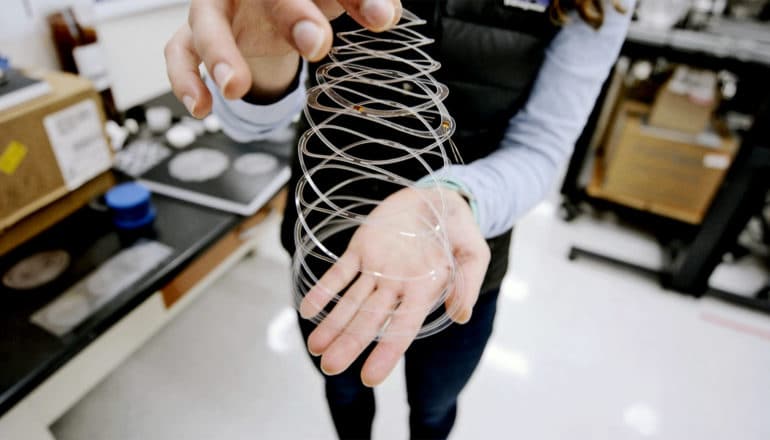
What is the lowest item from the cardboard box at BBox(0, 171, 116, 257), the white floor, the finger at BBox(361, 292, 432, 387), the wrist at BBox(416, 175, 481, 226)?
the white floor

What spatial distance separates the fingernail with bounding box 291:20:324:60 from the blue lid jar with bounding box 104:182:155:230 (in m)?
0.98

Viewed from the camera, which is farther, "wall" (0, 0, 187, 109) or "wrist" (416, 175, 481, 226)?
"wall" (0, 0, 187, 109)

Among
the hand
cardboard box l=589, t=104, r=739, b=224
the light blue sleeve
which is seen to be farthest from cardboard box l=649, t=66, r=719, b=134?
the hand

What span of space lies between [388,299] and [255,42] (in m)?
0.33

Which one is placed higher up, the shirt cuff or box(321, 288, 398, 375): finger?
the shirt cuff

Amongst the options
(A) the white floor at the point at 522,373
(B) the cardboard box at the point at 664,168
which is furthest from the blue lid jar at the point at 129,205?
(B) the cardboard box at the point at 664,168

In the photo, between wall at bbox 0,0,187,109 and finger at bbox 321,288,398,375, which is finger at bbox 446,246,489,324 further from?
wall at bbox 0,0,187,109

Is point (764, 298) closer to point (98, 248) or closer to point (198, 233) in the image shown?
point (198, 233)

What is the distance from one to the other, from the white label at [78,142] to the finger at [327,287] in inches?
32.4

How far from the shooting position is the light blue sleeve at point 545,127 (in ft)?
2.10

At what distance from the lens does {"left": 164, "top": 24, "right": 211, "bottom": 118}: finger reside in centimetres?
36

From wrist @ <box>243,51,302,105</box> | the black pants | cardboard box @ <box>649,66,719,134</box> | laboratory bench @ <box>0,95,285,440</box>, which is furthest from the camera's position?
cardboard box @ <box>649,66,719,134</box>

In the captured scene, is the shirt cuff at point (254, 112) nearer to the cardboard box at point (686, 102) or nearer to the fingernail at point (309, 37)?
the fingernail at point (309, 37)

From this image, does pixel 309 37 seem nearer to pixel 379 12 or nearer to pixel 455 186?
pixel 379 12
